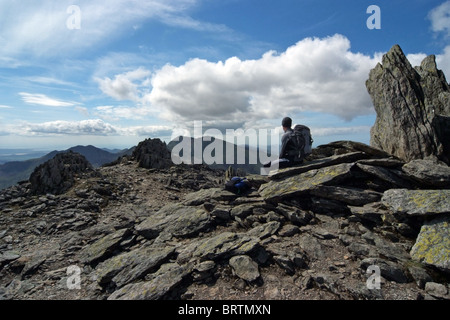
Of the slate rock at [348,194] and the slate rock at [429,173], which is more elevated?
the slate rock at [429,173]

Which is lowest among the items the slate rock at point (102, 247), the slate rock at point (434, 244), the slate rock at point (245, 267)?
the slate rock at point (102, 247)

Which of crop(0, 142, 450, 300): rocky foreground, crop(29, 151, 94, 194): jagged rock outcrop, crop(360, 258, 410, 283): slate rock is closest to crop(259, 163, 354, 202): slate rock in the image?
crop(0, 142, 450, 300): rocky foreground

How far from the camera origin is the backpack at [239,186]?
1750 centimetres

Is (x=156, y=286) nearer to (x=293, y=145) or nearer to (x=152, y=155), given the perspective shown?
(x=293, y=145)

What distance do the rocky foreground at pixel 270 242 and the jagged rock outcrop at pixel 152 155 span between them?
16877 millimetres

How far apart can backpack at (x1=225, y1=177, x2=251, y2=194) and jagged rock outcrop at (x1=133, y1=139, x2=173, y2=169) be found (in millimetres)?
22779

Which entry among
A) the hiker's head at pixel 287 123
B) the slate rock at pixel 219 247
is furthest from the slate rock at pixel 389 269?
the hiker's head at pixel 287 123

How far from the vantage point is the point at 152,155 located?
38.3m

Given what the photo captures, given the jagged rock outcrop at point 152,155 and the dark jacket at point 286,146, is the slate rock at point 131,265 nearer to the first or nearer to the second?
the dark jacket at point 286,146

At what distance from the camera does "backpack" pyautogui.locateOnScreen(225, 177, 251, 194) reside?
57.4ft

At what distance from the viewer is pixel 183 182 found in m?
32.4

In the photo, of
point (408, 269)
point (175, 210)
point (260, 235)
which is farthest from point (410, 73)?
point (175, 210)
